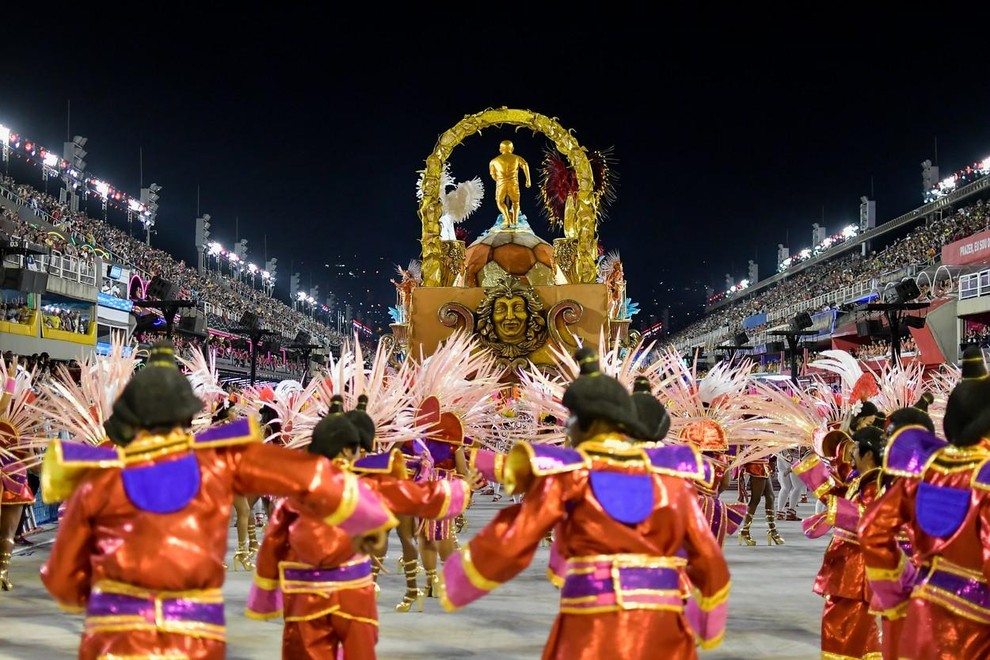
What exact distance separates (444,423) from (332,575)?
14.3ft

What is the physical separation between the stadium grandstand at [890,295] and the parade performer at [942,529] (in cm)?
78

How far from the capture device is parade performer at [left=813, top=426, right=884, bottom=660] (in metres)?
5.84

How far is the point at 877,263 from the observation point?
49.6 metres

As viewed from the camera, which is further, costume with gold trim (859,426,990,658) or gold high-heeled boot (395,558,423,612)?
gold high-heeled boot (395,558,423,612)

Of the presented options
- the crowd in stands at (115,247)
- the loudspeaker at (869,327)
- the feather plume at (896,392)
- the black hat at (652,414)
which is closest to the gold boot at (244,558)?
the feather plume at (896,392)

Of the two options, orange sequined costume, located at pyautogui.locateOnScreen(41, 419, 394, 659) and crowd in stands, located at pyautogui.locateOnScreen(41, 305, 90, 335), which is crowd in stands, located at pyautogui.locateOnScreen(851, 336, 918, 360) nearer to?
crowd in stands, located at pyautogui.locateOnScreen(41, 305, 90, 335)

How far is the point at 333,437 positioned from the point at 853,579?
3169 mm

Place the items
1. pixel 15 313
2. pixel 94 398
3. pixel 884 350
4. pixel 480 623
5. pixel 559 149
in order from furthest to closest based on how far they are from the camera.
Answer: pixel 884 350 → pixel 15 313 → pixel 559 149 → pixel 480 623 → pixel 94 398

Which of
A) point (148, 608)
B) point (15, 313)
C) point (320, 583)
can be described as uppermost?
point (15, 313)

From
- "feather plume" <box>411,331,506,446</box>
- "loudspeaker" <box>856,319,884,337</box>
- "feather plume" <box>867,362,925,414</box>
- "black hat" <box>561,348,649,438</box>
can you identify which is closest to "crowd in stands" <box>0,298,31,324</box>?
"feather plume" <box>411,331,506,446</box>

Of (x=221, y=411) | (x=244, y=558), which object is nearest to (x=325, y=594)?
(x=221, y=411)

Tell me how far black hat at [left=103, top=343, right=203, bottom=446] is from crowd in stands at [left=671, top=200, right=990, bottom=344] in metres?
31.2

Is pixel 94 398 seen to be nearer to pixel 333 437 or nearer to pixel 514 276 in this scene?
pixel 333 437

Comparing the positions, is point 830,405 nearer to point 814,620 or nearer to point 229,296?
point 814,620
